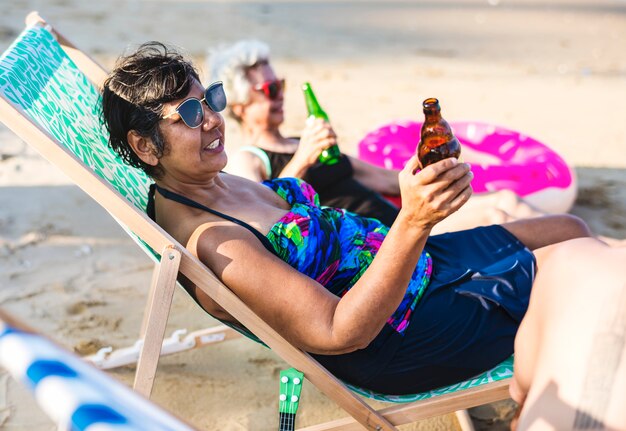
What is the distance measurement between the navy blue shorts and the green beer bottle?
99 cm

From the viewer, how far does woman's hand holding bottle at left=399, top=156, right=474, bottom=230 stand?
5.80 feet

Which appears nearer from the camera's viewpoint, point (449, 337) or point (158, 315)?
point (158, 315)

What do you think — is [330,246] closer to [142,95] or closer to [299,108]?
[142,95]

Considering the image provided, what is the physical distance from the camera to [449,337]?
233 centimetres

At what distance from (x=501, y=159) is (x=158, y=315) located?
3.23 meters

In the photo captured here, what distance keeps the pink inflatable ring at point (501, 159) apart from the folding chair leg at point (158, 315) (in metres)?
2.52

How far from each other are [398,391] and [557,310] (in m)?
0.64

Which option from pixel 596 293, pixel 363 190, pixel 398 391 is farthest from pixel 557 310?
pixel 363 190

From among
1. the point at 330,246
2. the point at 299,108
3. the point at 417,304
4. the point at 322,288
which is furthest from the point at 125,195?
the point at 299,108

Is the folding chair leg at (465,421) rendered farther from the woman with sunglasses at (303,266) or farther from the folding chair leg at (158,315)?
the folding chair leg at (158,315)

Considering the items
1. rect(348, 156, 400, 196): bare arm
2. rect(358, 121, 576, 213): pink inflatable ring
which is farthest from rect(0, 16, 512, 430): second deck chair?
rect(358, 121, 576, 213): pink inflatable ring

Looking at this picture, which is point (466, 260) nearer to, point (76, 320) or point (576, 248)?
point (576, 248)

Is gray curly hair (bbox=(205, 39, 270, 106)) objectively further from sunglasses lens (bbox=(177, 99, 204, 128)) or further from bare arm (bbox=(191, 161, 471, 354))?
bare arm (bbox=(191, 161, 471, 354))

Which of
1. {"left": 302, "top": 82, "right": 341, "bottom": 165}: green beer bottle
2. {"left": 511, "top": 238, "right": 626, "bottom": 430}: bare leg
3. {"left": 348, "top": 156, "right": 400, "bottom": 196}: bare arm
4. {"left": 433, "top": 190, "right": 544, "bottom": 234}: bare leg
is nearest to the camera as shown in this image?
{"left": 511, "top": 238, "right": 626, "bottom": 430}: bare leg
